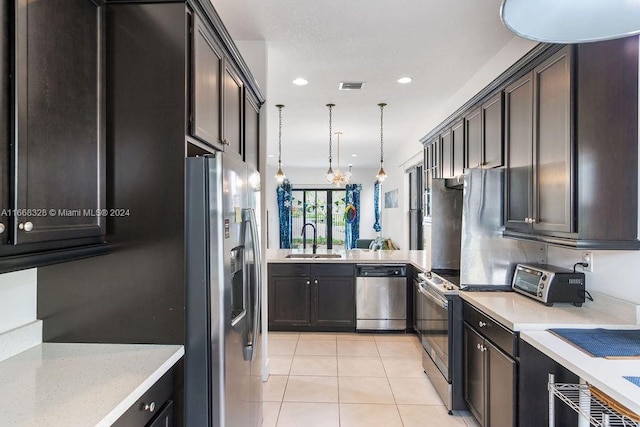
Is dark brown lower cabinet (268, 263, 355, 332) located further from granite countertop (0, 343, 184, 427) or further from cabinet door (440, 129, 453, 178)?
granite countertop (0, 343, 184, 427)

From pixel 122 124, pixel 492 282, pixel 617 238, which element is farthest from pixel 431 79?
pixel 122 124

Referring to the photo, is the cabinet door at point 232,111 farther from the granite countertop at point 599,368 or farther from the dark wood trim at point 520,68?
the granite countertop at point 599,368

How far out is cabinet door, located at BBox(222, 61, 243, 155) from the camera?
2.11m

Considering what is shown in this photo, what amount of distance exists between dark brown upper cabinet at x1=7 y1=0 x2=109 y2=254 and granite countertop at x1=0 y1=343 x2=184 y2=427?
1.46ft

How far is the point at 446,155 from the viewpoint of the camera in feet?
12.4

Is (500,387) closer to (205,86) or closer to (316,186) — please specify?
(205,86)

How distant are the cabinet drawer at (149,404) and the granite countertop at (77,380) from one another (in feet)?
0.10

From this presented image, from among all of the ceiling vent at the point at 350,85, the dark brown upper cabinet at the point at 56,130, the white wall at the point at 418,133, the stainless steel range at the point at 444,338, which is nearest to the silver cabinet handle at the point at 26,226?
the dark brown upper cabinet at the point at 56,130

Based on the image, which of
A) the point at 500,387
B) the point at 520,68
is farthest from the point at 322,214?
the point at 500,387

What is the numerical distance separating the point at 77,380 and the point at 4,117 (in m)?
0.86

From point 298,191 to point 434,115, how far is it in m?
6.31

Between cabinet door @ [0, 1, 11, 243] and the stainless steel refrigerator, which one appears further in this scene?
the stainless steel refrigerator

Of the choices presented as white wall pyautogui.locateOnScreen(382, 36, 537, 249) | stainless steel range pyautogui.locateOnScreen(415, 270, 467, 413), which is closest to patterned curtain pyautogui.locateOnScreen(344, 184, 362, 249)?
white wall pyautogui.locateOnScreen(382, 36, 537, 249)

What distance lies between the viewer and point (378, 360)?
3.64 m
